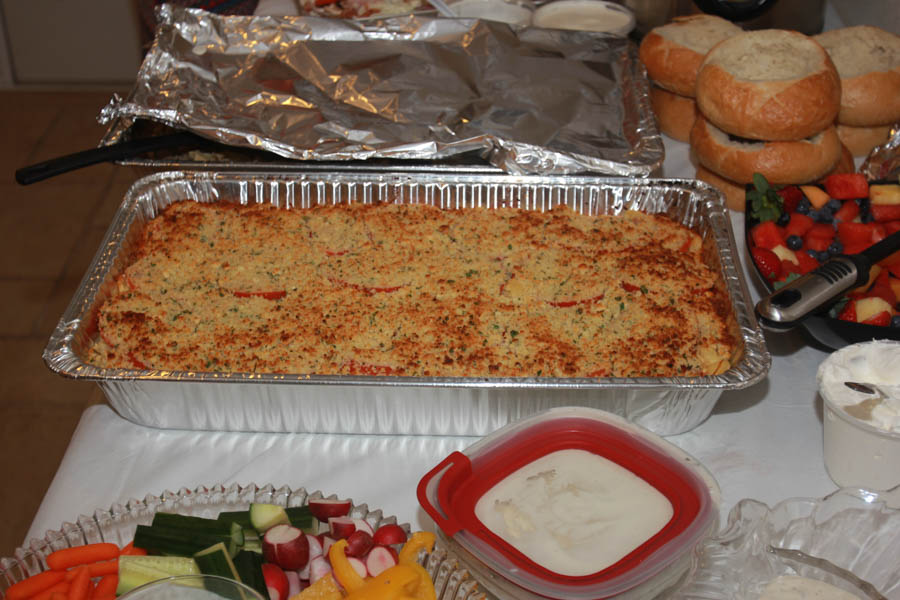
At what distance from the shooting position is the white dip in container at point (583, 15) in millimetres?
2848

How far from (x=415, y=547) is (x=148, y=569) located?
38cm

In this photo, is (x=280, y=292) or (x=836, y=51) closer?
(x=280, y=292)

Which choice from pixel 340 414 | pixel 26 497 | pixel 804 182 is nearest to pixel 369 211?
pixel 340 414

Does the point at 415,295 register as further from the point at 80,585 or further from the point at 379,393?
the point at 80,585

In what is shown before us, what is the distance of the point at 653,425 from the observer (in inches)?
61.1

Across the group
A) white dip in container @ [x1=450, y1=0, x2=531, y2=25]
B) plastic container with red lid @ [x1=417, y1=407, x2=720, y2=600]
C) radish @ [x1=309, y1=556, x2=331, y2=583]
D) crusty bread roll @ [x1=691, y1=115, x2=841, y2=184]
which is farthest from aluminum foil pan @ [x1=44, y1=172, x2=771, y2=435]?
white dip in container @ [x1=450, y1=0, x2=531, y2=25]

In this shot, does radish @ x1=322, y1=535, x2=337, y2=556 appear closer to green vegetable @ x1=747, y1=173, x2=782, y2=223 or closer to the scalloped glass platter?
the scalloped glass platter

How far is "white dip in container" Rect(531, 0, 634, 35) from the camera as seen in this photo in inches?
112

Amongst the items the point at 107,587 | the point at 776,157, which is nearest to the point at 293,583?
the point at 107,587

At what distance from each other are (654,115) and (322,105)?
3.07 feet

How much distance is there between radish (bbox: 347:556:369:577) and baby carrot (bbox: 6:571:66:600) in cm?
43

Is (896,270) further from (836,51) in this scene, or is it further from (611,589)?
(611,589)

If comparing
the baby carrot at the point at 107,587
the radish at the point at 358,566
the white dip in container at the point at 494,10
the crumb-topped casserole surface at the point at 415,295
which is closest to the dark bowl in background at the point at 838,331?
the crumb-topped casserole surface at the point at 415,295

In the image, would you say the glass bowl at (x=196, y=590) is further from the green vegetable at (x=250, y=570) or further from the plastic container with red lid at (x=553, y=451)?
the plastic container with red lid at (x=553, y=451)
